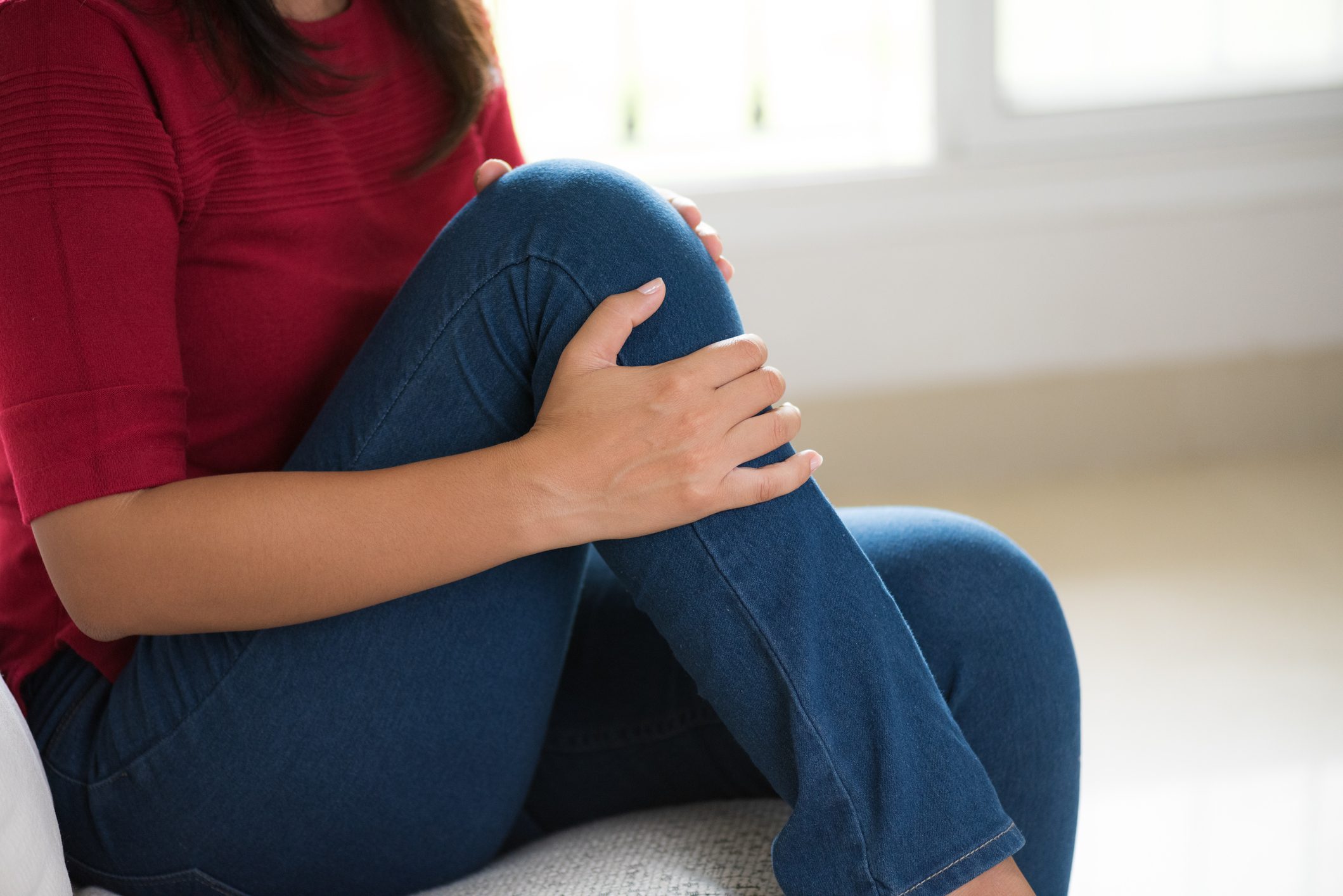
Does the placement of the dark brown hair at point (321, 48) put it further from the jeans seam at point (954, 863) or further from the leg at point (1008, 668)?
the jeans seam at point (954, 863)

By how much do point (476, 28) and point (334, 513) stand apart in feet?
1.67

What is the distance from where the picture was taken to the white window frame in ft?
7.09

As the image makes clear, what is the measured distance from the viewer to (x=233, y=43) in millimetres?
761

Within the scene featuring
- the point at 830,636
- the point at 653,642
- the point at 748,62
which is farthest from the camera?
the point at 748,62

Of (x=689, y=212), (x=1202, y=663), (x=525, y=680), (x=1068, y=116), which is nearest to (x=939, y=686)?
(x=525, y=680)

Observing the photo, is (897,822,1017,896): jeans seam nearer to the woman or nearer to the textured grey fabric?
the woman

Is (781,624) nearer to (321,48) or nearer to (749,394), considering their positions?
(749,394)

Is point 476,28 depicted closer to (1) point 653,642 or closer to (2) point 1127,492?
(1) point 653,642

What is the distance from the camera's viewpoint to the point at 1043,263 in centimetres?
218

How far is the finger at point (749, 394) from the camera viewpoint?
2.27ft

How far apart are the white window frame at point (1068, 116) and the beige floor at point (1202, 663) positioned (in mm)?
613

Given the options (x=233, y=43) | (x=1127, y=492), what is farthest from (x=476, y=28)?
(x=1127, y=492)

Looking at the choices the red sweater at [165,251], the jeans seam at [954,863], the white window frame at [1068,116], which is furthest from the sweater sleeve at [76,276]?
the white window frame at [1068,116]

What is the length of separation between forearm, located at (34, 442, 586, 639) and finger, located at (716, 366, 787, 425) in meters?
0.11
